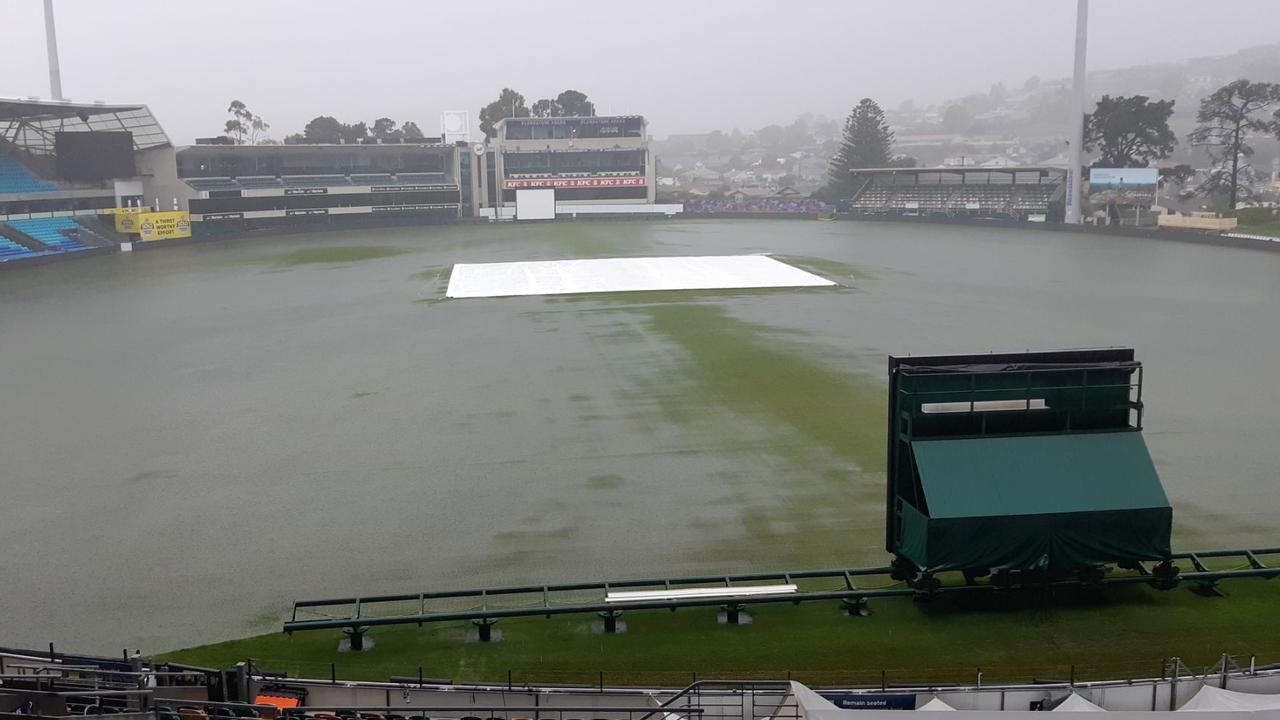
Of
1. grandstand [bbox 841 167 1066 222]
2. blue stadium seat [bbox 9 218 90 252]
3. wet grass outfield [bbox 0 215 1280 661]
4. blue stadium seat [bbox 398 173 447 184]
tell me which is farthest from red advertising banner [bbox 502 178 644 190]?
wet grass outfield [bbox 0 215 1280 661]

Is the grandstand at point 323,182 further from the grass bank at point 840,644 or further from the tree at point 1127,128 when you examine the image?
the grass bank at point 840,644

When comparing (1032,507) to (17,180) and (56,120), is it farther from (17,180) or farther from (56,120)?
(56,120)

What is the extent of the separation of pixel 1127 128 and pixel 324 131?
13626 centimetres

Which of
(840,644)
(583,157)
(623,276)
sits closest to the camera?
(840,644)

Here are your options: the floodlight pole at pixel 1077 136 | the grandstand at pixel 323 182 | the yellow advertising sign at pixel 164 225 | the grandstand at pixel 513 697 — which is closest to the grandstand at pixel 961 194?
the floodlight pole at pixel 1077 136

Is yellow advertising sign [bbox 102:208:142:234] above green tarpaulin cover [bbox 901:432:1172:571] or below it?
above

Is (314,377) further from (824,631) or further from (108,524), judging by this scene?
(824,631)

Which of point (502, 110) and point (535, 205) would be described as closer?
point (535, 205)

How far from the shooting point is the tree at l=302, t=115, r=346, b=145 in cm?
19188

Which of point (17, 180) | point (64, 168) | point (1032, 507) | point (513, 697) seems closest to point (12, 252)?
point (17, 180)

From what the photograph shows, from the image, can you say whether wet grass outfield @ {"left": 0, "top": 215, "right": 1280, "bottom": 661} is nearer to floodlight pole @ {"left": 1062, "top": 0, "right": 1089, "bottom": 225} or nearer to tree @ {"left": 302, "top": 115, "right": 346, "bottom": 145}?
floodlight pole @ {"left": 1062, "top": 0, "right": 1089, "bottom": 225}

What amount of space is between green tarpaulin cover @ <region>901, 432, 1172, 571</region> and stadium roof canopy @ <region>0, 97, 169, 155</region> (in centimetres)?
7972

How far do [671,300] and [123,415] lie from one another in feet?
85.5

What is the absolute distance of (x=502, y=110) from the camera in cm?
18962
